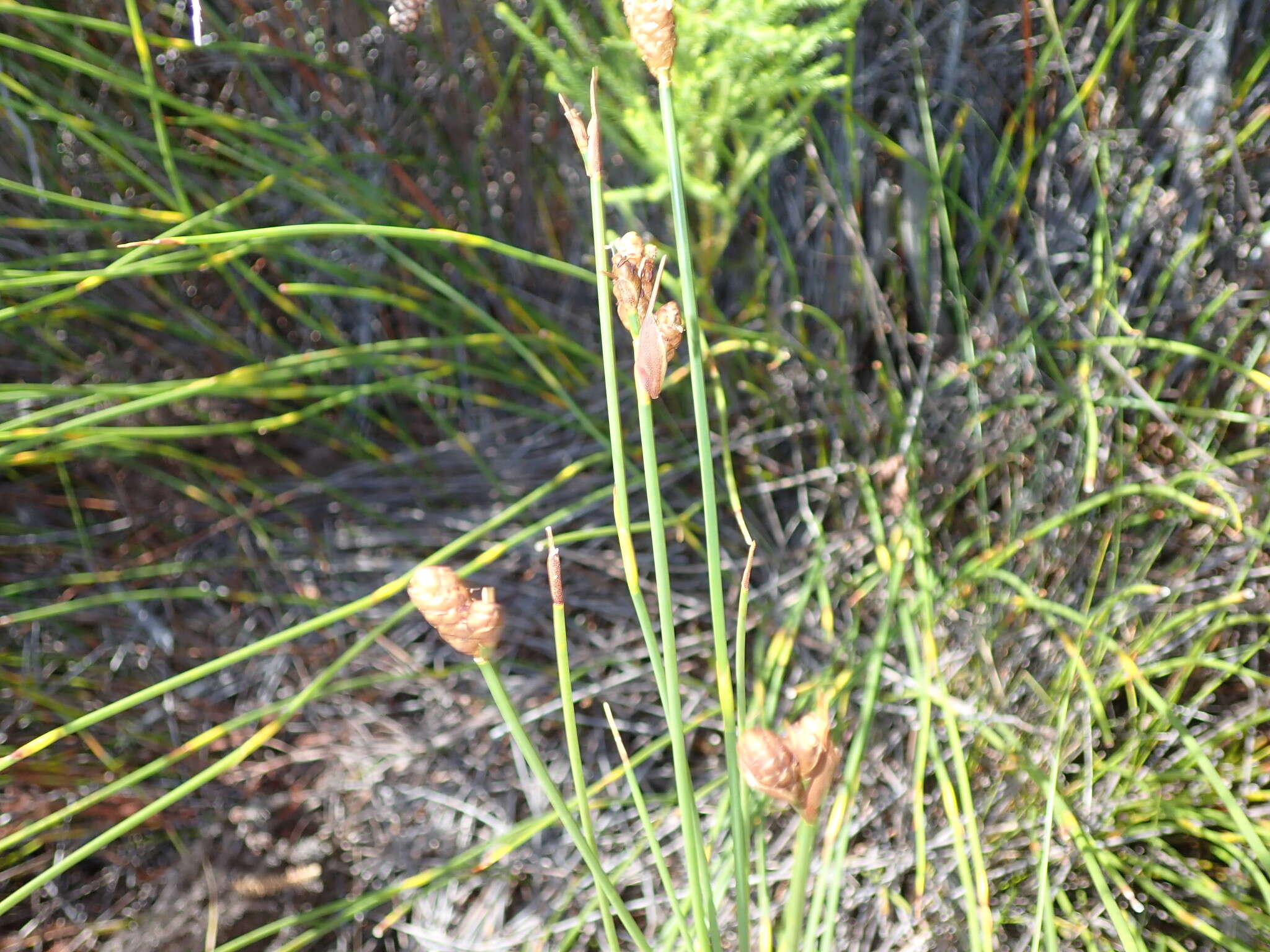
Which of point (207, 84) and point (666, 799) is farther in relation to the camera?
point (207, 84)

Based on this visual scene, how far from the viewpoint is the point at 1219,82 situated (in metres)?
0.83

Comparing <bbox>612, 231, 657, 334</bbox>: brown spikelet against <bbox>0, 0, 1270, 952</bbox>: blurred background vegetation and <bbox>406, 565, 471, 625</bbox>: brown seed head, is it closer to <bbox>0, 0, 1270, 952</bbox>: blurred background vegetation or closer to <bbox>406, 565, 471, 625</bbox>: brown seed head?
<bbox>406, 565, 471, 625</bbox>: brown seed head

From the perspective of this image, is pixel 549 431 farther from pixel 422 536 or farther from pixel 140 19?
pixel 140 19

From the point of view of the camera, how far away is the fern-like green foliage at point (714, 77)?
0.70 metres

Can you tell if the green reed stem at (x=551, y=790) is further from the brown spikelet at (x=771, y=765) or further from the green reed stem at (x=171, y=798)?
the green reed stem at (x=171, y=798)

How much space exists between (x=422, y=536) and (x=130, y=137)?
0.50m

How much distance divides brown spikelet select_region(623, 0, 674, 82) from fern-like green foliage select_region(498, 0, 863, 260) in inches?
12.1

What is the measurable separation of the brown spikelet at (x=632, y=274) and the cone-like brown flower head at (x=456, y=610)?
0.14 metres

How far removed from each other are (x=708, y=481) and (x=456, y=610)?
0.14 meters

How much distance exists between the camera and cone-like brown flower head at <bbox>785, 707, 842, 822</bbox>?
14.0 inches

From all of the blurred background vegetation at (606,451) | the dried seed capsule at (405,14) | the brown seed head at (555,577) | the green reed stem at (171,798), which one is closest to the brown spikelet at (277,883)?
the blurred background vegetation at (606,451)

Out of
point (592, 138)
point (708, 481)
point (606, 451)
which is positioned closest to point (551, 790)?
point (708, 481)

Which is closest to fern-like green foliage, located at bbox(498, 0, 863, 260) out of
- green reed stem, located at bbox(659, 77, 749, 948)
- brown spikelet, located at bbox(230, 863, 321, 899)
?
green reed stem, located at bbox(659, 77, 749, 948)

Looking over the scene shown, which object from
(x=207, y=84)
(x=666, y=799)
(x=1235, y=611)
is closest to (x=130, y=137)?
(x=207, y=84)
